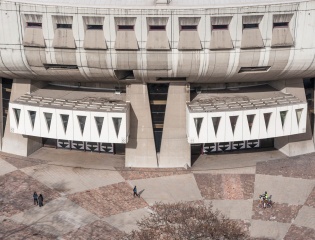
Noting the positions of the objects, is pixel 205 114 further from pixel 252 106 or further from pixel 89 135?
pixel 89 135

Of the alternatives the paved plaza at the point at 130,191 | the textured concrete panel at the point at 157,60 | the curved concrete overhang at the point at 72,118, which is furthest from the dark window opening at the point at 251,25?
the paved plaza at the point at 130,191

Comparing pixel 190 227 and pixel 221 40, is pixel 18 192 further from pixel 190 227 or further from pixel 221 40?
pixel 221 40

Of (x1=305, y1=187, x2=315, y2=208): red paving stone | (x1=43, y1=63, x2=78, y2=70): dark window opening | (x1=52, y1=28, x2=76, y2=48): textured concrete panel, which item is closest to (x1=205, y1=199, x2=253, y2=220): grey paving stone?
(x1=305, y1=187, x2=315, y2=208): red paving stone

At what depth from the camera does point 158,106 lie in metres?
45.6

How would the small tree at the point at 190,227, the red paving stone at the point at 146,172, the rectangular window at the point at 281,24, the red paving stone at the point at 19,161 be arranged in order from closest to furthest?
1. the small tree at the point at 190,227
2. the rectangular window at the point at 281,24
3. the red paving stone at the point at 146,172
4. the red paving stone at the point at 19,161

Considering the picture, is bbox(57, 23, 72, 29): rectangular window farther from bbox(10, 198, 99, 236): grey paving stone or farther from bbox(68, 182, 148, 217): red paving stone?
bbox(10, 198, 99, 236): grey paving stone

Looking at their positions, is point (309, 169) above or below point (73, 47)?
below

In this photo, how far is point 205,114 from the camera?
42.6 m

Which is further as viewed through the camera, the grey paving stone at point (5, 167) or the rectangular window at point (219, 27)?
the grey paving stone at point (5, 167)

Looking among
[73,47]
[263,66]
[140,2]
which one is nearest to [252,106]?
[263,66]

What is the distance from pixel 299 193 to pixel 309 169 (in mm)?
4838

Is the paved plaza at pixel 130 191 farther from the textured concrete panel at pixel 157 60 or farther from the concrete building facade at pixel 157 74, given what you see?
the textured concrete panel at pixel 157 60

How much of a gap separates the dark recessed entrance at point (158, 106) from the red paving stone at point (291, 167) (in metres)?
9.46

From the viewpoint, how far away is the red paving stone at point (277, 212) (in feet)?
124
